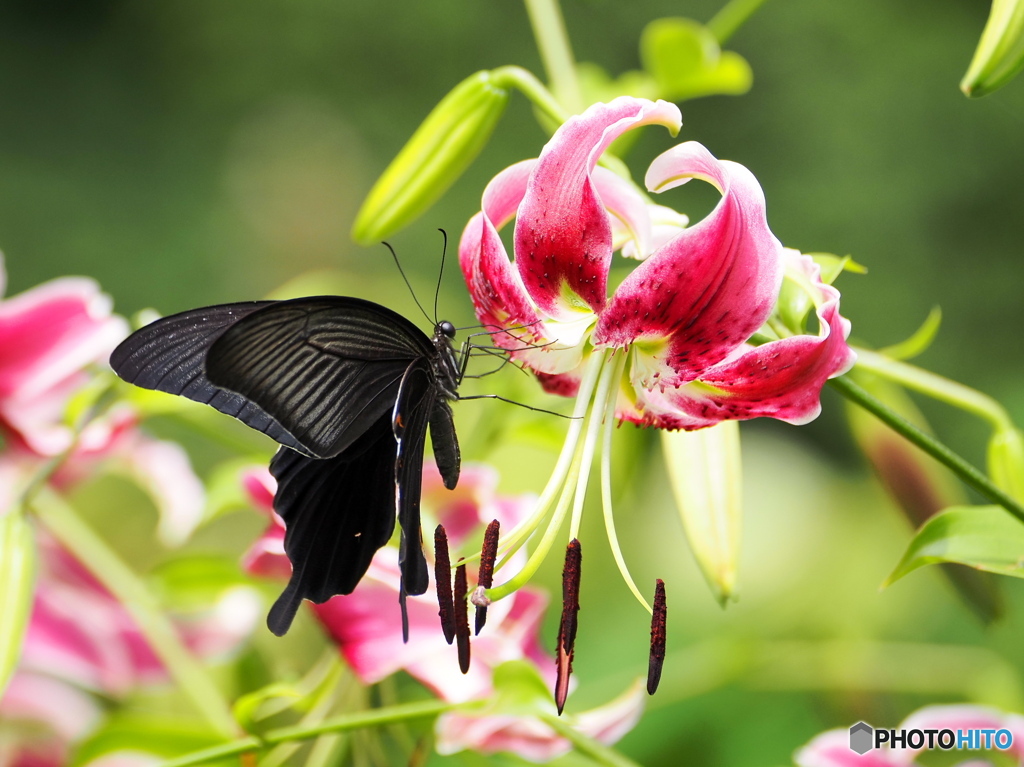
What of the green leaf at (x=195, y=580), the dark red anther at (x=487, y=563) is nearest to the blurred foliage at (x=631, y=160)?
the green leaf at (x=195, y=580)

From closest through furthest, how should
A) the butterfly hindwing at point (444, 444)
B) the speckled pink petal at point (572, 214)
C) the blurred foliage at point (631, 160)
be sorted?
the speckled pink petal at point (572, 214) < the butterfly hindwing at point (444, 444) < the blurred foliage at point (631, 160)

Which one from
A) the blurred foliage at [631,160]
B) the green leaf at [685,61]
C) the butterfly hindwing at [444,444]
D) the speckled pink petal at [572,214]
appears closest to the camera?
the speckled pink petal at [572,214]

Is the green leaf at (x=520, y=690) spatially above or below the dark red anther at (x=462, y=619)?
below

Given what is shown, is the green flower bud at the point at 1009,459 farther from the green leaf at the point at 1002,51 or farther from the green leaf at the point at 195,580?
the green leaf at the point at 195,580

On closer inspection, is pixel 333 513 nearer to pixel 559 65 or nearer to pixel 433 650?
pixel 433 650

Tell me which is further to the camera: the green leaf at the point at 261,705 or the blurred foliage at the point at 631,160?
the blurred foliage at the point at 631,160

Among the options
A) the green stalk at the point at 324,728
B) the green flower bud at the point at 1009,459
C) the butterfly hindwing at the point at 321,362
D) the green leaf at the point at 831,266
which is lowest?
the green stalk at the point at 324,728

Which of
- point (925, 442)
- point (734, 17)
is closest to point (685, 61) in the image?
point (734, 17)
